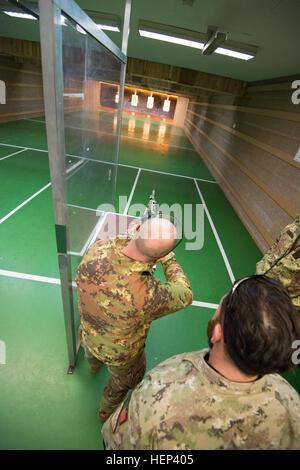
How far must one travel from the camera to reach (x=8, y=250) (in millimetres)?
3229

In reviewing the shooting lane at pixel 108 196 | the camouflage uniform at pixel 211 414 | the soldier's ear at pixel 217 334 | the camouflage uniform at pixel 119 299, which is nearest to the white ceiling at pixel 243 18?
the shooting lane at pixel 108 196

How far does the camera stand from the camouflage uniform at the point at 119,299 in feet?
3.91

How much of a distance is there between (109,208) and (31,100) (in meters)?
11.6

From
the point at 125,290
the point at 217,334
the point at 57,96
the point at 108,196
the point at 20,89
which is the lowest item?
the point at 108,196

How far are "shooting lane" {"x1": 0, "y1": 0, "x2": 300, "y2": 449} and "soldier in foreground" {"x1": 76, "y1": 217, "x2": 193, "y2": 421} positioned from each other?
325 millimetres

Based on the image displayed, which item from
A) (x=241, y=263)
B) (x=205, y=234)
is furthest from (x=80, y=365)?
(x=205, y=234)

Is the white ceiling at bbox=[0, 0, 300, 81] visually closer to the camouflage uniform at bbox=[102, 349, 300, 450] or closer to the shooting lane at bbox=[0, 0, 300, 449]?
the shooting lane at bbox=[0, 0, 300, 449]

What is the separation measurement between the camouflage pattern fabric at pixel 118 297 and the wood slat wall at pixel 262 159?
3.35m

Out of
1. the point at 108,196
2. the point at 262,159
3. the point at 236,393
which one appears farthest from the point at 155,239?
the point at 262,159

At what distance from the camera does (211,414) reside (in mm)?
777

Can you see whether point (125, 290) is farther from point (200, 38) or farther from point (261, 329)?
point (200, 38)

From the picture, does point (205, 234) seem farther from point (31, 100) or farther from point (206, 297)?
point (31, 100)

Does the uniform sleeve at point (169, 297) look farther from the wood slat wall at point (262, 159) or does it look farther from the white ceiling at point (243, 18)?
the wood slat wall at point (262, 159)

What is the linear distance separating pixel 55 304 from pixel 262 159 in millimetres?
5227
